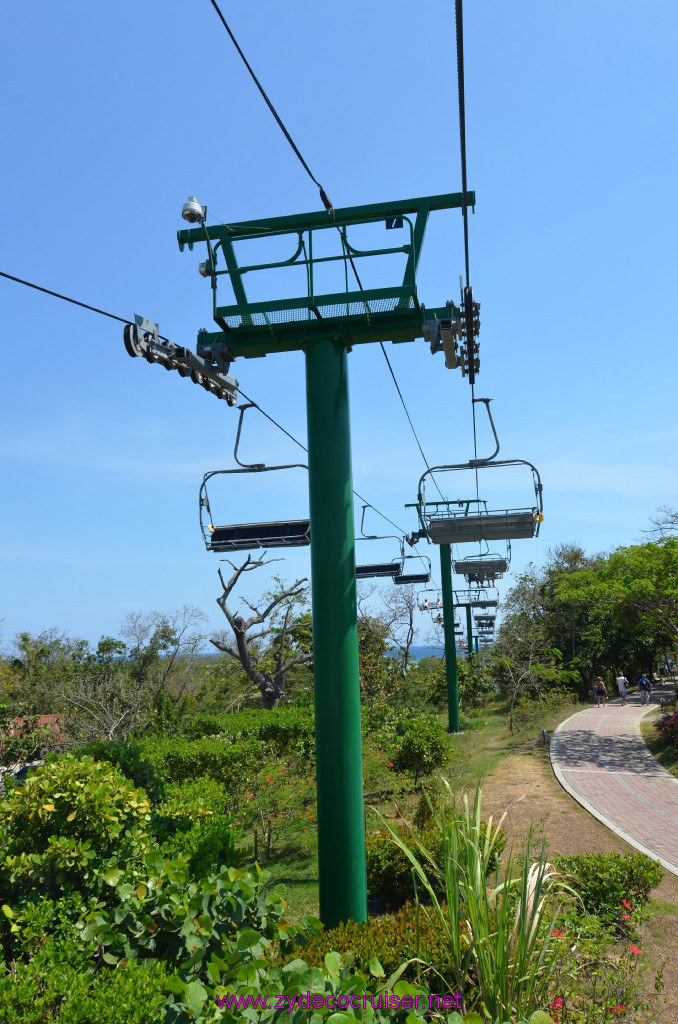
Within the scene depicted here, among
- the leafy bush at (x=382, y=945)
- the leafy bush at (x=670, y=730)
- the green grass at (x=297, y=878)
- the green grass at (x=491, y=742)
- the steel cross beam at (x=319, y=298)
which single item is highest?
the steel cross beam at (x=319, y=298)

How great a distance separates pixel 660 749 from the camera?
1482 cm

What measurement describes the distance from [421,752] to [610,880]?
6.14 meters

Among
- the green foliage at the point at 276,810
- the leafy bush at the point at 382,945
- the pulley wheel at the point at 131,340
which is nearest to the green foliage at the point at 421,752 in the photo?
the green foliage at the point at 276,810

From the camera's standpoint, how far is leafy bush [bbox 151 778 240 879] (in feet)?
14.9

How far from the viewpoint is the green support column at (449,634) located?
1769 centimetres

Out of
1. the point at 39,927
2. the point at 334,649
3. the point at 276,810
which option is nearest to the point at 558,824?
the point at 276,810

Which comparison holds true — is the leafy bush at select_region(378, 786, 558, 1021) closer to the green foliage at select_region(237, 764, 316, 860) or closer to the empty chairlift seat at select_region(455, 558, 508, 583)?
the green foliage at select_region(237, 764, 316, 860)

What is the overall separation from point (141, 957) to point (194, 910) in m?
0.42

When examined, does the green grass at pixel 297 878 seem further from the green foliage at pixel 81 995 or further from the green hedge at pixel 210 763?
the green foliage at pixel 81 995

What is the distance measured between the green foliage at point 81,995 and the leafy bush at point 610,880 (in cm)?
420

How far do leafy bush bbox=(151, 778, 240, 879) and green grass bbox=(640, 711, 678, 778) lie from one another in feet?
35.9

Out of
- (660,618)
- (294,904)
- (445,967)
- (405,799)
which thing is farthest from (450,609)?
→ (445,967)

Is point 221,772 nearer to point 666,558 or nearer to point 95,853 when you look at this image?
point 95,853

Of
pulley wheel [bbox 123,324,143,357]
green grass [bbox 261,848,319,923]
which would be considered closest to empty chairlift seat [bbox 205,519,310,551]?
green grass [bbox 261,848,319,923]
